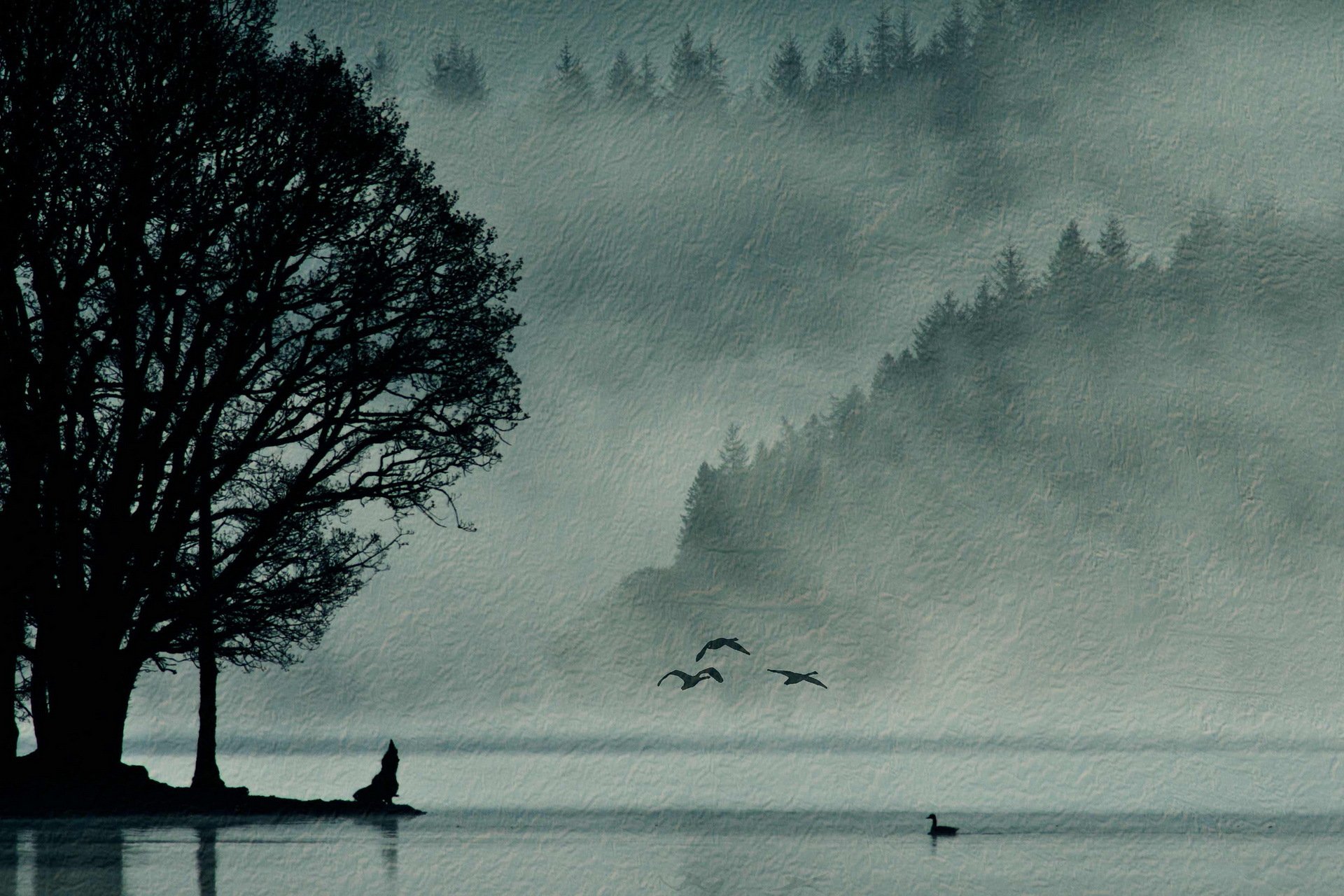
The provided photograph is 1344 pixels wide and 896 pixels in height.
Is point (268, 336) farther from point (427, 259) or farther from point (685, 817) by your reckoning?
point (685, 817)

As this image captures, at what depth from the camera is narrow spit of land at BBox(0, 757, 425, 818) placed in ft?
75.0

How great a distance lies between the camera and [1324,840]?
20.7 m

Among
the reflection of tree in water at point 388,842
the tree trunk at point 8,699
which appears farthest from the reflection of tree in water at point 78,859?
the tree trunk at point 8,699

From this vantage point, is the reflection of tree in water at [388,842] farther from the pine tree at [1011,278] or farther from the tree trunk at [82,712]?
the pine tree at [1011,278]

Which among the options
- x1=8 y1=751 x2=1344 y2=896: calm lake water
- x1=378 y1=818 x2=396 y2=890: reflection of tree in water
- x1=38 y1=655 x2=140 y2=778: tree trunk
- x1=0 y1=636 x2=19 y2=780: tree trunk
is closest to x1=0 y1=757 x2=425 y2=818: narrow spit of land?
x1=38 y1=655 x2=140 y2=778: tree trunk

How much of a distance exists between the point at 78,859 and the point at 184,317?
1119 centimetres

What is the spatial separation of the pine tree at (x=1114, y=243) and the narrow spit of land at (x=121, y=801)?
155330 mm

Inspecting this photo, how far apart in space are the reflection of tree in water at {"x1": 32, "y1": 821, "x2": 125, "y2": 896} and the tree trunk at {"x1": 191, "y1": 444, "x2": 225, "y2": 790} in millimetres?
4072

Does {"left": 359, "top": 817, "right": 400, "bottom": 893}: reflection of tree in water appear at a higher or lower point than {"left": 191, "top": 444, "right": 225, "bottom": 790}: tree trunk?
lower

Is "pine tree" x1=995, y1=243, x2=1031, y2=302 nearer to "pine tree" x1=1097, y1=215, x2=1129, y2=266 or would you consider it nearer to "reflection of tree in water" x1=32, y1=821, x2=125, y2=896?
"pine tree" x1=1097, y1=215, x2=1129, y2=266

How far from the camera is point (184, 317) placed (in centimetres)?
2500

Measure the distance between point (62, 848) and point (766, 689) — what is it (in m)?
175

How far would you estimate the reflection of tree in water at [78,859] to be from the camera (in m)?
13.2

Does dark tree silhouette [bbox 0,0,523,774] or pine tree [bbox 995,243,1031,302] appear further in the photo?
pine tree [bbox 995,243,1031,302]
